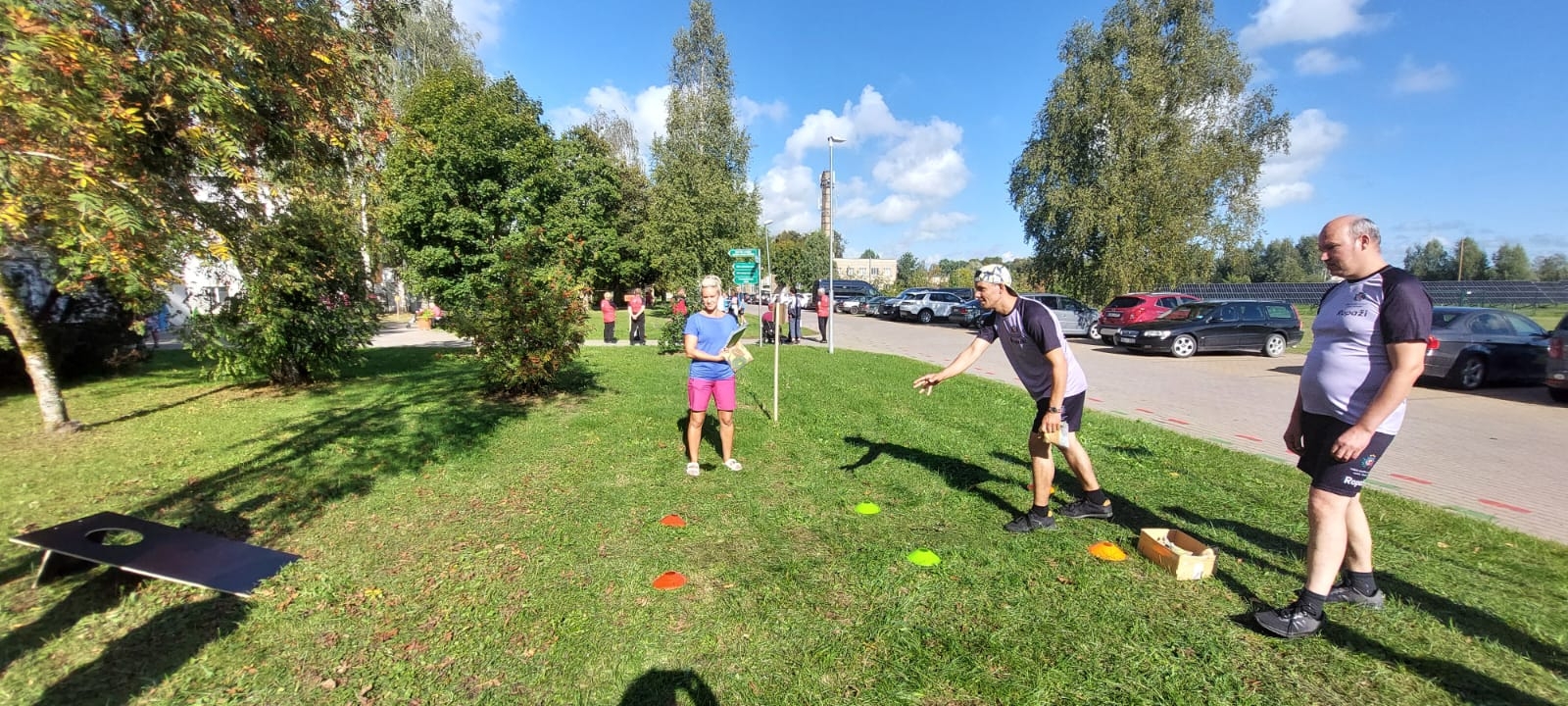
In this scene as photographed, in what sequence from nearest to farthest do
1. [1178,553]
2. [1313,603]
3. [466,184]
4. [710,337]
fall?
1. [1313,603]
2. [1178,553]
3. [710,337]
4. [466,184]

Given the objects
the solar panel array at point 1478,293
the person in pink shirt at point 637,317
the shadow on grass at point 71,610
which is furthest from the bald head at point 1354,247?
the solar panel array at point 1478,293

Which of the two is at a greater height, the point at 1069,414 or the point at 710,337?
the point at 710,337

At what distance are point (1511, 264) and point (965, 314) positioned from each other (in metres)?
96.3

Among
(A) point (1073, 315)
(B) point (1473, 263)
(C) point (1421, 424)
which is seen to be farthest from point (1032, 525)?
(B) point (1473, 263)

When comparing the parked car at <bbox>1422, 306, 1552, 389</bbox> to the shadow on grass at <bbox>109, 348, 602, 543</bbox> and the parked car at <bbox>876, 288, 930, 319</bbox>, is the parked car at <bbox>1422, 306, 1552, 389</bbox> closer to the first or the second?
the shadow on grass at <bbox>109, 348, 602, 543</bbox>

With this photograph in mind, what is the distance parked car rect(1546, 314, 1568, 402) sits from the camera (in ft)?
29.7

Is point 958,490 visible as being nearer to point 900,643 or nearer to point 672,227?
point 900,643

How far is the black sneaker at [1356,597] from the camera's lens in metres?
3.14

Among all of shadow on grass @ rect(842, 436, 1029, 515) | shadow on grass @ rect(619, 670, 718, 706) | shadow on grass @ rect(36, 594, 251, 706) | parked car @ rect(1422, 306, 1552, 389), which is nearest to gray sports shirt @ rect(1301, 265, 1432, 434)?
shadow on grass @ rect(842, 436, 1029, 515)

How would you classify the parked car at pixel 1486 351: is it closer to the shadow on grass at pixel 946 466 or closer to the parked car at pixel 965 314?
the shadow on grass at pixel 946 466

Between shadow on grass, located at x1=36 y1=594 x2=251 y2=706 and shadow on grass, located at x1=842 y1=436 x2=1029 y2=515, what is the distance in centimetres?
423

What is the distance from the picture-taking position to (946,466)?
5.73 m

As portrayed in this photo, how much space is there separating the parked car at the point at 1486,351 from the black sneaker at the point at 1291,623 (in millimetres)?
11704

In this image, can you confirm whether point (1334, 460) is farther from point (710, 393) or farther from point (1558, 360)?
point (1558, 360)
